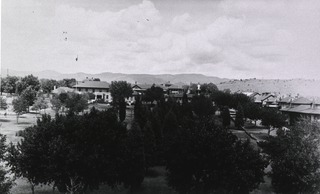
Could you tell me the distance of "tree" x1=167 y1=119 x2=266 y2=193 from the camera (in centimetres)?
2222

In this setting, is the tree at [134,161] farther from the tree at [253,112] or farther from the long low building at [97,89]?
the long low building at [97,89]

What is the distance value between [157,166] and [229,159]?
52.9 feet

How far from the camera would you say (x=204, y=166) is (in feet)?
77.3

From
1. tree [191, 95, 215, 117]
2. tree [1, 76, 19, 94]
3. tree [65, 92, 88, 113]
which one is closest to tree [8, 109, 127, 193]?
tree [65, 92, 88, 113]

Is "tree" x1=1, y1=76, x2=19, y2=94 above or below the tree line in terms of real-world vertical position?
above

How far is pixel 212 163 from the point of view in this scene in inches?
923

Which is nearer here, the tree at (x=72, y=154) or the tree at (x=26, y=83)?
the tree at (x=72, y=154)

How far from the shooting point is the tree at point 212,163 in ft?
72.9

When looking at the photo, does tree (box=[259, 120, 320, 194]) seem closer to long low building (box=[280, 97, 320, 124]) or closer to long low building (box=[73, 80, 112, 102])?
long low building (box=[280, 97, 320, 124])

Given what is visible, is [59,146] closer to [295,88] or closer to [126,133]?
[126,133]

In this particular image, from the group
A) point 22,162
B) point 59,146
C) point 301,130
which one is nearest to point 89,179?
point 59,146

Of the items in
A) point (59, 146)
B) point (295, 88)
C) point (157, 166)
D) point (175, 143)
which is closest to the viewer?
point (59, 146)

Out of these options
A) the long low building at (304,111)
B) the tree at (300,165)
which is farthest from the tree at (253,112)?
the tree at (300,165)

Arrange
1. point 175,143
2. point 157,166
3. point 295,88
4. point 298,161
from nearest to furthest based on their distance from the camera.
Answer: point 298,161, point 175,143, point 157,166, point 295,88
